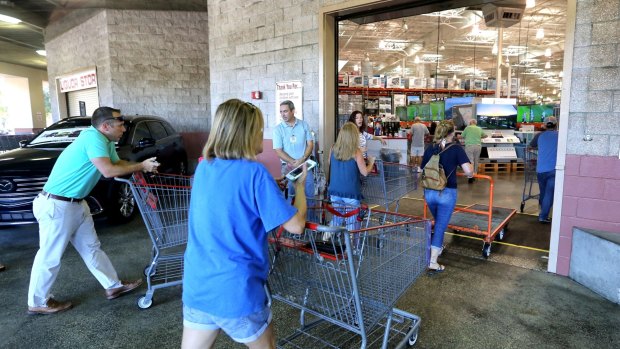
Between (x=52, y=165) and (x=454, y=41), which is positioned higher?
(x=454, y=41)

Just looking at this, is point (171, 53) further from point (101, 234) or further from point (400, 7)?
point (400, 7)

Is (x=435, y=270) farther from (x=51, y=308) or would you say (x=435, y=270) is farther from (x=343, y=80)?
(x=343, y=80)

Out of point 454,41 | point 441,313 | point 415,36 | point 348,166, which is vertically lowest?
point 441,313

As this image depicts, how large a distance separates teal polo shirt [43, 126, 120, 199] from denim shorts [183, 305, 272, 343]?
2.06 meters

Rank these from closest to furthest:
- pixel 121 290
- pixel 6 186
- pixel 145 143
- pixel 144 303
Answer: pixel 144 303
pixel 121 290
pixel 6 186
pixel 145 143

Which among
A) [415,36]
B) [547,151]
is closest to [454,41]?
[415,36]

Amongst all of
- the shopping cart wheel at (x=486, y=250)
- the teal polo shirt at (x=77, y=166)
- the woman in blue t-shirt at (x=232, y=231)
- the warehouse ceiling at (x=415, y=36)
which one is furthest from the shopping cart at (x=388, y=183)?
the woman in blue t-shirt at (x=232, y=231)

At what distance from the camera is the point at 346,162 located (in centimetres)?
405

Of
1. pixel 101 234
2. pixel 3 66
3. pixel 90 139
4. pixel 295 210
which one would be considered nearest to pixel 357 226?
pixel 295 210

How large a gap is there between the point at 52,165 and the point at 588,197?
254 inches

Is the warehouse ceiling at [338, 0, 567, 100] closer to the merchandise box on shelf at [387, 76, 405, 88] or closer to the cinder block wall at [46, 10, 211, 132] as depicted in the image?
the merchandise box on shelf at [387, 76, 405, 88]

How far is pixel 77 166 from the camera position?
321 centimetres

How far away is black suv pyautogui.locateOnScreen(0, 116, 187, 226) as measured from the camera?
205 inches

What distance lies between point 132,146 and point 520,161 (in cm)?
1151
